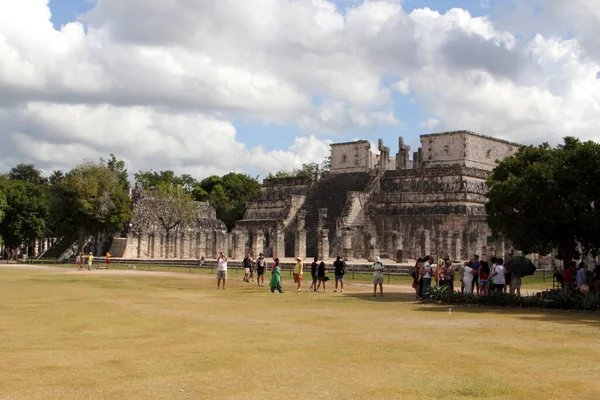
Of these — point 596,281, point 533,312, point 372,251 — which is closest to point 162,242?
point 372,251

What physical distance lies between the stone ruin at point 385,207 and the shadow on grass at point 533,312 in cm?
2327

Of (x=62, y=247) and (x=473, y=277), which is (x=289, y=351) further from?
(x=62, y=247)

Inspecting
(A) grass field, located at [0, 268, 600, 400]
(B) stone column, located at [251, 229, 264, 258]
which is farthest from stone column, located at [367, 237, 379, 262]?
(A) grass field, located at [0, 268, 600, 400]

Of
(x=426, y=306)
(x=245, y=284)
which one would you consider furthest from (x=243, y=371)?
(x=245, y=284)

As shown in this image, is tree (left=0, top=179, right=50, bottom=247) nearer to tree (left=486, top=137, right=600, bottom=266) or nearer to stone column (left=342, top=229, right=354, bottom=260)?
stone column (left=342, top=229, right=354, bottom=260)

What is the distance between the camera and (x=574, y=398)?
26.7ft

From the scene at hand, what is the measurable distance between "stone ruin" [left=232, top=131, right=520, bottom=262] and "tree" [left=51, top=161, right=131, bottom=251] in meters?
9.22

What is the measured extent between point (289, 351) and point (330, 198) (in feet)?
156

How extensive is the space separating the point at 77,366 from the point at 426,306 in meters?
11.3

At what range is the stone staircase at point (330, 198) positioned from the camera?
178 feet

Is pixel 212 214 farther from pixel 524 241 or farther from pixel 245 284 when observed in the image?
pixel 524 241

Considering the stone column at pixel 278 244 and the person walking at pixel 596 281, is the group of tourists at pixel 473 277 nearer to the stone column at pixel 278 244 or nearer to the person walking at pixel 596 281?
the person walking at pixel 596 281

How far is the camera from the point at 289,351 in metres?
11.1

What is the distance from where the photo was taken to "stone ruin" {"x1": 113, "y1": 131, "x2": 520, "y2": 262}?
157 feet
